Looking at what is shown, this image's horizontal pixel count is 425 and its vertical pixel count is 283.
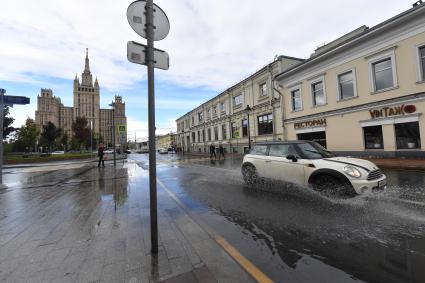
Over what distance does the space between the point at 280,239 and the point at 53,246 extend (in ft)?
11.9

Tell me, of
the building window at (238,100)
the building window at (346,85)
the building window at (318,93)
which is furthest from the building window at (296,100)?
the building window at (238,100)

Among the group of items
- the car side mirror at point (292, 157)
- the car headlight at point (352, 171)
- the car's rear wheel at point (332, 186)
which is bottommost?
the car's rear wheel at point (332, 186)

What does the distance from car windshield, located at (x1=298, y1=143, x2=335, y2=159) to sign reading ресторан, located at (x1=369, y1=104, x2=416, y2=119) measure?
10842 millimetres

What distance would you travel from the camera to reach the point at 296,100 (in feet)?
73.6

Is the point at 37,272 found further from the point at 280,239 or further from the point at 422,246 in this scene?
the point at 422,246

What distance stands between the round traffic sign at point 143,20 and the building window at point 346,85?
17.3 metres

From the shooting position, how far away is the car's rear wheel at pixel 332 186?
5.41 meters

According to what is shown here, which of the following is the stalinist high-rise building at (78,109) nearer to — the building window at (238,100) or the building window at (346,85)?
the building window at (238,100)

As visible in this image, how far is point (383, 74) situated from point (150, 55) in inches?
679

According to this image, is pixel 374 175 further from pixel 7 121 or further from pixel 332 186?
pixel 7 121

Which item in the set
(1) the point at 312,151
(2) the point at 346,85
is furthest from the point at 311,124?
(1) the point at 312,151

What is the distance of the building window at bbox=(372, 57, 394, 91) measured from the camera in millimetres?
14751

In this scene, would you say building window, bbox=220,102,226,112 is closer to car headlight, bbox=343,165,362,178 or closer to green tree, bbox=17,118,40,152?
green tree, bbox=17,118,40,152

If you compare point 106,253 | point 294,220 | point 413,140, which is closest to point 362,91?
point 413,140
